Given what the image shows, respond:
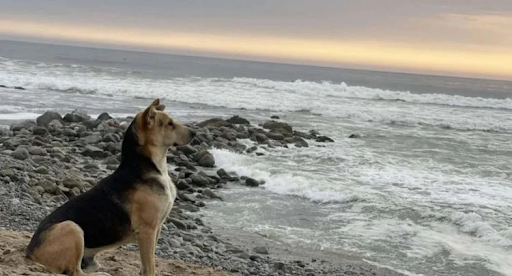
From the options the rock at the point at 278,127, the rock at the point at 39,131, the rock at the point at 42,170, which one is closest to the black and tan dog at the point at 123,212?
the rock at the point at 42,170

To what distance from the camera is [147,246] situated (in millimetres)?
A: 4781

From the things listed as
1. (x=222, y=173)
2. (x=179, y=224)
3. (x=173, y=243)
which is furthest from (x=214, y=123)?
(x=173, y=243)

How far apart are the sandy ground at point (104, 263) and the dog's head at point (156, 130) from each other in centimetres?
135


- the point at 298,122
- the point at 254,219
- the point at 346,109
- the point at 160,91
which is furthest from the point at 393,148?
the point at 160,91

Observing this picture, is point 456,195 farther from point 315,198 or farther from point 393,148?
point 393,148

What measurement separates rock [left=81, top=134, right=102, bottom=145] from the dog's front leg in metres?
10.8

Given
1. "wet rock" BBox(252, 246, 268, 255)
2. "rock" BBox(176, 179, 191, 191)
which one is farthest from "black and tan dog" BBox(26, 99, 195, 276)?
"rock" BBox(176, 179, 191, 191)

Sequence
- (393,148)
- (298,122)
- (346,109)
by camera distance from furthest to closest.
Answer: (346,109) → (298,122) → (393,148)

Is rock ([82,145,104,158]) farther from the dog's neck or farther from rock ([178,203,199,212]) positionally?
the dog's neck

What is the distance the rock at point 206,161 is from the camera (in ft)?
46.2

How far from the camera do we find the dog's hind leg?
4.62 meters

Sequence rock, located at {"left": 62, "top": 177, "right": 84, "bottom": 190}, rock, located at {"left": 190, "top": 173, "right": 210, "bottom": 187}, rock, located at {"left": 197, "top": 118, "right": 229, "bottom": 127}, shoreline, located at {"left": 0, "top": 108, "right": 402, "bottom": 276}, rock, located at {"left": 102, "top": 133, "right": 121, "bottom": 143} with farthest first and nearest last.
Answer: rock, located at {"left": 197, "top": 118, "right": 229, "bottom": 127} → rock, located at {"left": 102, "top": 133, "right": 121, "bottom": 143} → rock, located at {"left": 190, "top": 173, "right": 210, "bottom": 187} → rock, located at {"left": 62, "top": 177, "right": 84, "bottom": 190} → shoreline, located at {"left": 0, "top": 108, "right": 402, "bottom": 276}

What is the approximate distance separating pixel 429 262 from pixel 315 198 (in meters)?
3.60

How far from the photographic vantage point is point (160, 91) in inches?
1435
